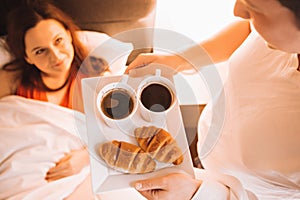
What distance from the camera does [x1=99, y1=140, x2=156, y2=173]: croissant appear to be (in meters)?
0.63

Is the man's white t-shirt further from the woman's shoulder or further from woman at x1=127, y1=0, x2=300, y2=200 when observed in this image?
the woman's shoulder

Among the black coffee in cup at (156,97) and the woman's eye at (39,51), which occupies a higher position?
the woman's eye at (39,51)

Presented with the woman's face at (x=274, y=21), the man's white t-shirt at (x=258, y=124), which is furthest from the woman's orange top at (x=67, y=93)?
the woman's face at (x=274, y=21)

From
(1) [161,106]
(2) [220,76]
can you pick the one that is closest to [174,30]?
(2) [220,76]

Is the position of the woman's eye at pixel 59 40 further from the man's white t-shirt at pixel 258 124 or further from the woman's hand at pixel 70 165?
the man's white t-shirt at pixel 258 124

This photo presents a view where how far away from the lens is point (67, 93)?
0.85 metres

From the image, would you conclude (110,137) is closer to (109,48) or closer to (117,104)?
(117,104)

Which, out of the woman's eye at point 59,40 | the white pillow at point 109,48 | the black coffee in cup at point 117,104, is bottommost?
the black coffee in cup at point 117,104

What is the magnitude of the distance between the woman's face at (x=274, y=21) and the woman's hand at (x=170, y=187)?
265mm

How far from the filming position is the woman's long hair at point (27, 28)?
84 cm

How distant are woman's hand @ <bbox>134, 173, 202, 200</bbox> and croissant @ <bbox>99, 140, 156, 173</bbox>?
0.02 metres

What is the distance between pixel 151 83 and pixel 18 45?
347 millimetres

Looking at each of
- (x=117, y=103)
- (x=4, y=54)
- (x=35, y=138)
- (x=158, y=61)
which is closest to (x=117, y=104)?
(x=117, y=103)

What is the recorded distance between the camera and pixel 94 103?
676 mm
